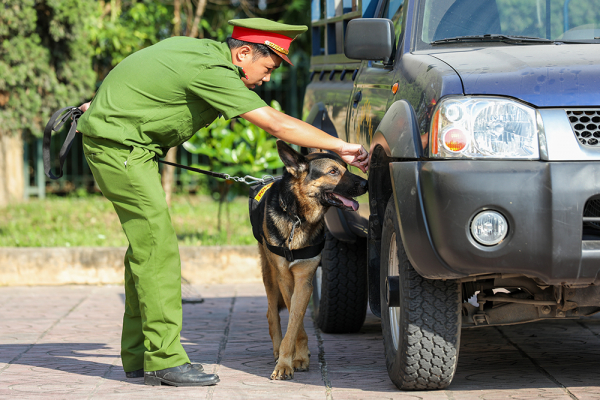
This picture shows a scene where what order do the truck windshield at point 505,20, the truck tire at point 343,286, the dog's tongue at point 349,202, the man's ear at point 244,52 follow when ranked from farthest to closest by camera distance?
the truck tire at point 343,286, the dog's tongue at point 349,202, the man's ear at point 244,52, the truck windshield at point 505,20

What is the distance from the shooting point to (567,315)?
3.72m

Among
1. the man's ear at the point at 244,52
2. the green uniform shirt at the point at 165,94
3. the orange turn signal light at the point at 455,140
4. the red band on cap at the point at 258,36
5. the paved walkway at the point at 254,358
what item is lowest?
the paved walkway at the point at 254,358

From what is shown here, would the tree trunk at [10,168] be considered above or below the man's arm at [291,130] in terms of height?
below

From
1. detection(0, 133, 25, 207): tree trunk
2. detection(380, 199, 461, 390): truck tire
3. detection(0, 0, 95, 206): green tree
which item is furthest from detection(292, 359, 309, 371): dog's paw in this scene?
detection(0, 133, 25, 207): tree trunk

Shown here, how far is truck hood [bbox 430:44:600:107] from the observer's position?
3162mm

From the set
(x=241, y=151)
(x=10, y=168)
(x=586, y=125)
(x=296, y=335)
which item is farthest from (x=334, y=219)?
(x=10, y=168)

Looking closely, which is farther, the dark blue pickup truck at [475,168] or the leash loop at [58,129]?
the leash loop at [58,129]

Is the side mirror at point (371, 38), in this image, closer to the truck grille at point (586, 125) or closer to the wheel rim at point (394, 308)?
the wheel rim at point (394, 308)

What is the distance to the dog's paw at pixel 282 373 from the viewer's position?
4.30 m

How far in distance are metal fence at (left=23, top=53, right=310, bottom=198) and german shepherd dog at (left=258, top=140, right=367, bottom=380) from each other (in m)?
8.97

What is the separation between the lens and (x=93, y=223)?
419 inches

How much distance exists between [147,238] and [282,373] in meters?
1.09

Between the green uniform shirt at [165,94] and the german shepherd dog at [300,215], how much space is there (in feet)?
1.82

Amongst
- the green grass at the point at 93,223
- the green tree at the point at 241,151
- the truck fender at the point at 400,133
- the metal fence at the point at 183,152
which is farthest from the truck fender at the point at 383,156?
the metal fence at the point at 183,152
